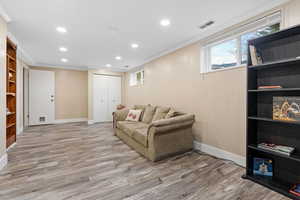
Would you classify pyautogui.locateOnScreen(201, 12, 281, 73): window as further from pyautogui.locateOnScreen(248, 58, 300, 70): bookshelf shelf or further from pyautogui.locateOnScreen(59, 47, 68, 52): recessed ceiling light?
pyautogui.locateOnScreen(59, 47, 68, 52): recessed ceiling light

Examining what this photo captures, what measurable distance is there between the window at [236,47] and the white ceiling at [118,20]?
18 centimetres

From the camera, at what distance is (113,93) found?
6641 mm

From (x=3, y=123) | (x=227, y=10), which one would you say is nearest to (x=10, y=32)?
(x=3, y=123)

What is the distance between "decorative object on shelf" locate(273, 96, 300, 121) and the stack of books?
0.36m

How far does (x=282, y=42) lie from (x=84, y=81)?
658cm

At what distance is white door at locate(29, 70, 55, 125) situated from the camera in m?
5.45

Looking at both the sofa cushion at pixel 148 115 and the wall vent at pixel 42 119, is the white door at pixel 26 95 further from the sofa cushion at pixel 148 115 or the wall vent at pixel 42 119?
the sofa cushion at pixel 148 115

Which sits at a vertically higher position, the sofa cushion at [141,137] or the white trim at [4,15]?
the white trim at [4,15]

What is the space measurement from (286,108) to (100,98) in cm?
599

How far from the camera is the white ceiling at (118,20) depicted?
1993mm

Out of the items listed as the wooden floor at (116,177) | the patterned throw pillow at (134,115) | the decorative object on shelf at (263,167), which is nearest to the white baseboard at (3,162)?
the wooden floor at (116,177)

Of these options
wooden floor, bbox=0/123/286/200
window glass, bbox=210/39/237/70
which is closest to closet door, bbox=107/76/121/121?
wooden floor, bbox=0/123/286/200

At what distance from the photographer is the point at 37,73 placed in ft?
18.1

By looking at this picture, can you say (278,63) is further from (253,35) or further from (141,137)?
(141,137)
